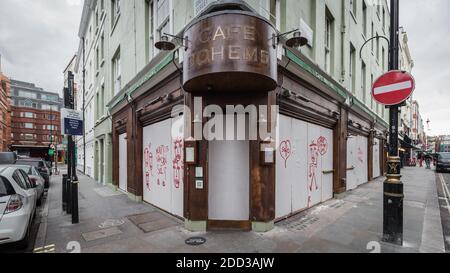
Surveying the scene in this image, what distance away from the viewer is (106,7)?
14.6m

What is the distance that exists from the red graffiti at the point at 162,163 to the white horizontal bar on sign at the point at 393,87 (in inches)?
236

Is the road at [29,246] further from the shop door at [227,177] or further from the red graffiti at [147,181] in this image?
the shop door at [227,177]

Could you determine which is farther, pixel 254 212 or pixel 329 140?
pixel 329 140

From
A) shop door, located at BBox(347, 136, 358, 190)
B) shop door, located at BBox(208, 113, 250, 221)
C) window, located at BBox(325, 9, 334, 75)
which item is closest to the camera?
shop door, located at BBox(208, 113, 250, 221)

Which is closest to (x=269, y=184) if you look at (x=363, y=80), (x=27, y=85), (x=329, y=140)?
(x=329, y=140)

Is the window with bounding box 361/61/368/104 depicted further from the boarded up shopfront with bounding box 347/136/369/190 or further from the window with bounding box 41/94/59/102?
the window with bounding box 41/94/59/102

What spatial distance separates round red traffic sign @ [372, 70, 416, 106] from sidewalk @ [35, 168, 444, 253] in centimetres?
301

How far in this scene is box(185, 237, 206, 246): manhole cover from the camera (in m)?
5.02

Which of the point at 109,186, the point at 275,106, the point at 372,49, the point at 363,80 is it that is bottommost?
the point at 109,186

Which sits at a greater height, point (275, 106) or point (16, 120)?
point (16, 120)

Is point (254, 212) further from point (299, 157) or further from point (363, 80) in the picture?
point (363, 80)

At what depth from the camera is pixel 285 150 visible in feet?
23.1

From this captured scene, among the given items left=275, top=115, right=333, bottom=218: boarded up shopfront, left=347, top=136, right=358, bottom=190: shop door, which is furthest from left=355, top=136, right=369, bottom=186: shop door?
left=275, top=115, right=333, bottom=218: boarded up shopfront

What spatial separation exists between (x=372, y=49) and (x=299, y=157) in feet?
43.4
